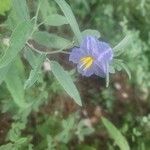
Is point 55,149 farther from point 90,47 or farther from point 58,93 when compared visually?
point 90,47

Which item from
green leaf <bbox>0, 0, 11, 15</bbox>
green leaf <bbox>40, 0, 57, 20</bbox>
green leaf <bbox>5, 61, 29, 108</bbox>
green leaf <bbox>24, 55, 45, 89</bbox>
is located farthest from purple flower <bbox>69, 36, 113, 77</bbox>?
green leaf <bbox>40, 0, 57, 20</bbox>

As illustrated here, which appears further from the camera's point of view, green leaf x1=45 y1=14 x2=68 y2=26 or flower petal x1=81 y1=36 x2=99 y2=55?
green leaf x1=45 y1=14 x2=68 y2=26

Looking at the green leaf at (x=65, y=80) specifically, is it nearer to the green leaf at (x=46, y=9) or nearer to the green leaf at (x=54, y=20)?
the green leaf at (x=54, y=20)

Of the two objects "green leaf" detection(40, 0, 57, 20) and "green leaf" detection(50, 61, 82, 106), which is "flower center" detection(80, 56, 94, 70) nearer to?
"green leaf" detection(50, 61, 82, 106)

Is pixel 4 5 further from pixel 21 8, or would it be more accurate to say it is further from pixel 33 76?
pixel 33 76

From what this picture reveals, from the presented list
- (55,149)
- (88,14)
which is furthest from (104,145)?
(88,14)

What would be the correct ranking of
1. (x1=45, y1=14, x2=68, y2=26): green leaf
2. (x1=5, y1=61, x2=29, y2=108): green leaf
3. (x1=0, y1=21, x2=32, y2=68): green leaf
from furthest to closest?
(x1=5, y1=61, x2=29, y2=108): green leaf < (x1=45, y1=14, x2=68, y2=26): green leaf < (x1=0, y1=21, x2=32, y2=68): green leaf

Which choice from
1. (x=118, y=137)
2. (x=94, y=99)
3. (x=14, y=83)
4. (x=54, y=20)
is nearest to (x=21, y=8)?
(x=54, y=20)
